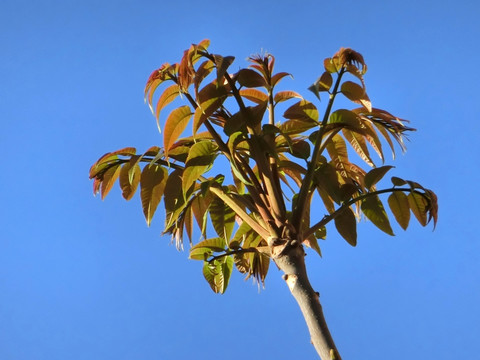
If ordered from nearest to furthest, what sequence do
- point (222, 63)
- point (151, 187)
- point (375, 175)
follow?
point (222, 63) → point (375, 175) → point (151, 187)

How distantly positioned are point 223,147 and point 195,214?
273 millimetres

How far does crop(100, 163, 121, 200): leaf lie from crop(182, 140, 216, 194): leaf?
0.74 ft

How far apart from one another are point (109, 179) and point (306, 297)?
561mm

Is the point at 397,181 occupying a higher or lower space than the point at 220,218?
lower

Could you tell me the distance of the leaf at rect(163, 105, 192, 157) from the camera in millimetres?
1297

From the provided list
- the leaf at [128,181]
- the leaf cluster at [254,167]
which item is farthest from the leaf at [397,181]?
the leaf at [128,181]

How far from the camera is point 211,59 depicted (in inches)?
49.0

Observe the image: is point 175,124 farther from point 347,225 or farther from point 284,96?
point 347,225

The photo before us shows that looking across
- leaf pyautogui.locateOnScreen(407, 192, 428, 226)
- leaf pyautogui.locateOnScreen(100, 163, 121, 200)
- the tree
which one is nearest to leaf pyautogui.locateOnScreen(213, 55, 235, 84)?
the tree

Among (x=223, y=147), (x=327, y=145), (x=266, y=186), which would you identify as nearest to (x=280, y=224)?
(x=266, y=186)

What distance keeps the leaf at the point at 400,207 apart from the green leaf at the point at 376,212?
0.03 metres

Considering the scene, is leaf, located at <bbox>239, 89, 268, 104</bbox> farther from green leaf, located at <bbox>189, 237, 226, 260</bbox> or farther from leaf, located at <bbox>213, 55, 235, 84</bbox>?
green leaf, located at <bbox>189, 237, 226, 260</bbox>

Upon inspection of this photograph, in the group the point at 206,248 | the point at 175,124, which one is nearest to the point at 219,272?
the point at 206,248

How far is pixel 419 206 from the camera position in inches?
52.4
